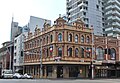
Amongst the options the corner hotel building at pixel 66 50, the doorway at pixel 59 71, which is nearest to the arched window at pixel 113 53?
the corner hotel building at pixel 66 50

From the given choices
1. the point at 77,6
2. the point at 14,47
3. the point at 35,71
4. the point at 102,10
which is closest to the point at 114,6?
the point at 102,10

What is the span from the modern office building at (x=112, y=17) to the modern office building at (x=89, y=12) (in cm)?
246

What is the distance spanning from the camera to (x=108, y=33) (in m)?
105

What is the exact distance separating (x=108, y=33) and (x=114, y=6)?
1249cm

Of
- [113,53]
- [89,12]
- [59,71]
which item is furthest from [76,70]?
[89,12]

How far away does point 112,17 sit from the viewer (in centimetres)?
10506

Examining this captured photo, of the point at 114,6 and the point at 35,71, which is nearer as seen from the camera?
the point at 35,71

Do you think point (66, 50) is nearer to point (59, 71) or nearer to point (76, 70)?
point (59, 71)

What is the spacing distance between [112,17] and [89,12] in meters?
10.8

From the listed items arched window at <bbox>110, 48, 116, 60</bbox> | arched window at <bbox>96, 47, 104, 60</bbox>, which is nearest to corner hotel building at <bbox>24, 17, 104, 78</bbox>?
arched window at <bbox>96, 47, 104, 60</bbox>

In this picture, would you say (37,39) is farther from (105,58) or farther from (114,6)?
(114,6)

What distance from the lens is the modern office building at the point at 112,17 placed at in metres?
103

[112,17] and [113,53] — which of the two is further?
[112,17]

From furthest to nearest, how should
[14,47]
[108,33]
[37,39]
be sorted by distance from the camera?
1. [108,33]
2. [14,47]
3. [37,39]
